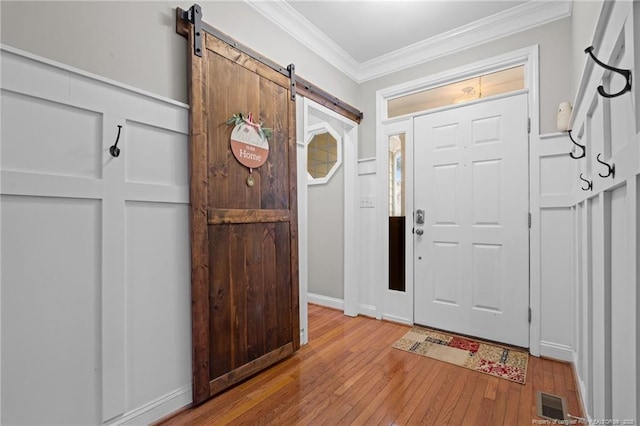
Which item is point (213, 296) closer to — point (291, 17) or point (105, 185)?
point (105, 185)

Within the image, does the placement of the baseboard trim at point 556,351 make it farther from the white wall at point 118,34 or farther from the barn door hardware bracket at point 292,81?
the white wall at point 118,34

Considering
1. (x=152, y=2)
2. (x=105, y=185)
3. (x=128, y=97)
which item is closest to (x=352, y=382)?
(x=105, y=185)

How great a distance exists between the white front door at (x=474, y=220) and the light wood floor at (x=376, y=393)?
20.1 inches

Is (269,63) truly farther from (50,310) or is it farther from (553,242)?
(553,242)

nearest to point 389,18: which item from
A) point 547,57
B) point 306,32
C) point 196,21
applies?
point 306,32

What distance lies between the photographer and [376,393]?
1.86m

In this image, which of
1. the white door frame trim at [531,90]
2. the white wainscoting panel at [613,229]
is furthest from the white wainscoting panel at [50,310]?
the white door frame trim at [531,90]

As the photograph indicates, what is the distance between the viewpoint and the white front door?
246 centimetres

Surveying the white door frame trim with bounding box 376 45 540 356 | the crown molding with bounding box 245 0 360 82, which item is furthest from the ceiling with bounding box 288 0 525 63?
the white door frame trim with bounding box 376 45 540 356

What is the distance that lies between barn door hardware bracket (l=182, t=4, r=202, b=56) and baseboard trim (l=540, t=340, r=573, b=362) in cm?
313

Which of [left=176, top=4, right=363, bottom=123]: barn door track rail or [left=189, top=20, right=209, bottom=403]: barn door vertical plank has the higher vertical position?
[left=176, top=4, right=363, bottom=123]: barn door track rail

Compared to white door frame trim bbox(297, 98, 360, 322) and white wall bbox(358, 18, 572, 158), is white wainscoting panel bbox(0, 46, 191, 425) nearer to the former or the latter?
white door frame trim bbox(297, 98, 360, 322)

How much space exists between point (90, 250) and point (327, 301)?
8.58ft

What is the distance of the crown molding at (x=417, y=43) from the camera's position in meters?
2.30
